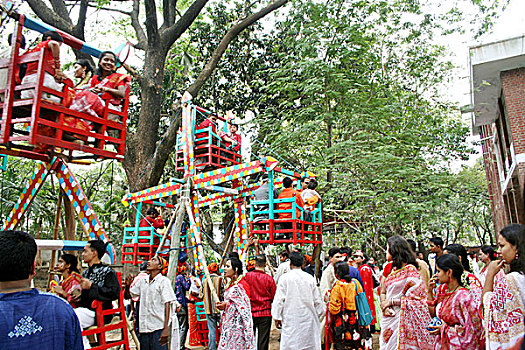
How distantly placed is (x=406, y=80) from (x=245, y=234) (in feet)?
26.6

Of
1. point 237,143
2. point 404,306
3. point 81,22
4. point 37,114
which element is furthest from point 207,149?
point 404,306

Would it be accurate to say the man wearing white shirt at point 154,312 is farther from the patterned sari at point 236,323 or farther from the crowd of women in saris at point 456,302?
the crowd of women in saris at point 456,302

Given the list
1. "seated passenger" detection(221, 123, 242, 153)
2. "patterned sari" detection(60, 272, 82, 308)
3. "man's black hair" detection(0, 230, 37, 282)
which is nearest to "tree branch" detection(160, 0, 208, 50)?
"seated passenger" detection(221, 123, 242, 153)

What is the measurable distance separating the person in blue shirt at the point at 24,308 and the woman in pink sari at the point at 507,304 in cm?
319

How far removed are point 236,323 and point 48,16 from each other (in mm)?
9098

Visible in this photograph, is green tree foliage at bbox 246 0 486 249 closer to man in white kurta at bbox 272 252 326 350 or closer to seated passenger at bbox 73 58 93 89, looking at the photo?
man in white kurta at bbox 272 252 326 350

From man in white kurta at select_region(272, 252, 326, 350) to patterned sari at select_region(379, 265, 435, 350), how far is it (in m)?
1.30

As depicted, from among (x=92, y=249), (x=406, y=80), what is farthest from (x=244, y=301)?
(x=406, y=80)

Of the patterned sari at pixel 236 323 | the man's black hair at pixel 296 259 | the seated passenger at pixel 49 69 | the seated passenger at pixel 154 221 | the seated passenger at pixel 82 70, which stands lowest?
the patterned sari at pixel 236 323

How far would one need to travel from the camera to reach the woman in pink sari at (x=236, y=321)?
561cm

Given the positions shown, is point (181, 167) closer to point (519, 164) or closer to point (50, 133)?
point (50, 133)

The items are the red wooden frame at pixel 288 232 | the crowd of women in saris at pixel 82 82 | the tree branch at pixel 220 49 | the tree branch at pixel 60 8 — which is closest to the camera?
the crowd of women in saris at pixel 82 82

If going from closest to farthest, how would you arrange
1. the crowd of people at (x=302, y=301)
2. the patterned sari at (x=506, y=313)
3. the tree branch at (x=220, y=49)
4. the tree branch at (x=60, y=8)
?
the crowd of people at (x=302, y=301) < the patterned sari at (x=506, y=313) < the tree branch at (x=60, y=8) < the tree branch at (x=220, y=49)

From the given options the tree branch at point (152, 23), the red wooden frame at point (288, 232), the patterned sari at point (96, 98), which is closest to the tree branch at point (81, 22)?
the tree branch at point (152, 23)
